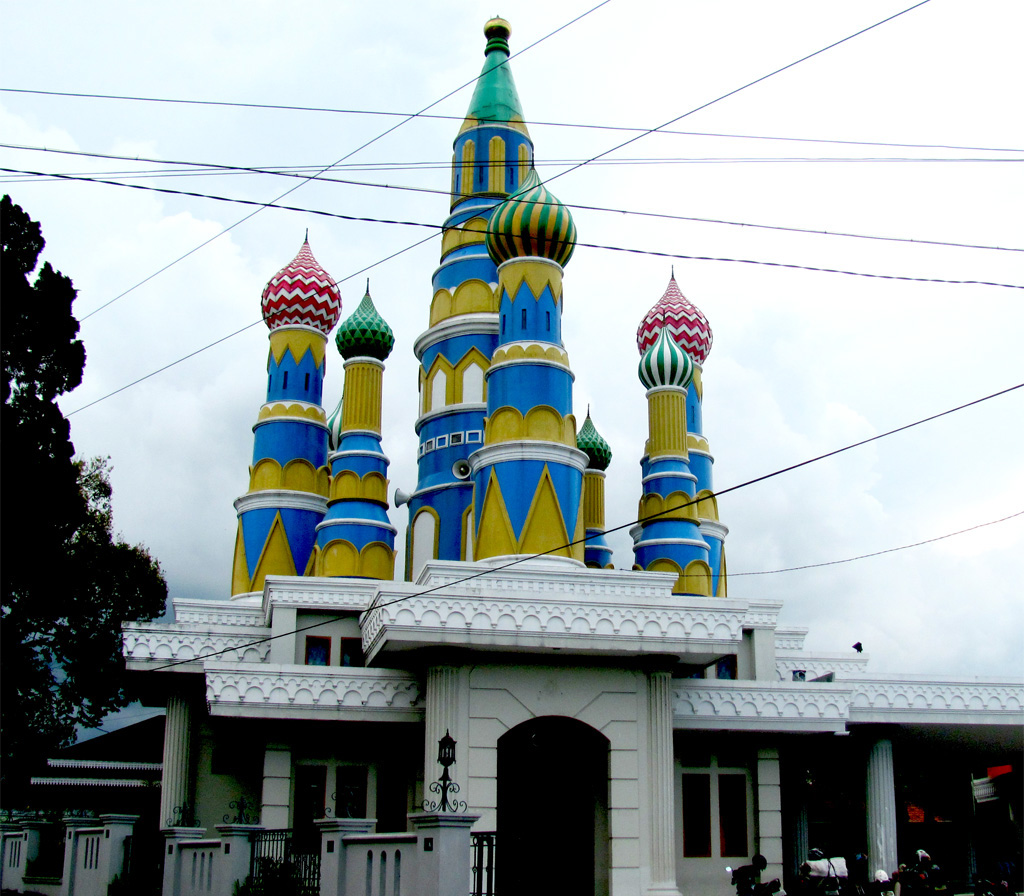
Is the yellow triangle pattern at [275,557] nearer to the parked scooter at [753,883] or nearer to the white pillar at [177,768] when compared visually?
the white pillar at [177,768]

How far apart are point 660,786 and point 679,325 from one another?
57.0ft

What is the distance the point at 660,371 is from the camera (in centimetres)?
2848

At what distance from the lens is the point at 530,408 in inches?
886

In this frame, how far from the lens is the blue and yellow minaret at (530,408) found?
21.8m

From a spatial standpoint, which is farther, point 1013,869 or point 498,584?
point 1013,869

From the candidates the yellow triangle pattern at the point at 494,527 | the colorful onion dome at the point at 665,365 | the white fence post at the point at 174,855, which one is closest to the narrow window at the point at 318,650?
the yellow triangle pattern at the point at 494,527

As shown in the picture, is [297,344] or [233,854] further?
[297,344]

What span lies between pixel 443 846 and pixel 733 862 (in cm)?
1058

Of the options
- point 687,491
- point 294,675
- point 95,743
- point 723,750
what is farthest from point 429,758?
point 95,743

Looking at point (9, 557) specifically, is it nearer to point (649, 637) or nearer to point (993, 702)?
point (649, 637)

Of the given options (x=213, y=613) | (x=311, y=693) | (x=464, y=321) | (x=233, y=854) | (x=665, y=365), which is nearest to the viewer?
(x=233, y=854)

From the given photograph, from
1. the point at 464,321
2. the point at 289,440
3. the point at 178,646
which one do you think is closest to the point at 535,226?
the point at 464,321

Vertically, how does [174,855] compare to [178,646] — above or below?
below

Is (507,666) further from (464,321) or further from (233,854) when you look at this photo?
(464,321)
